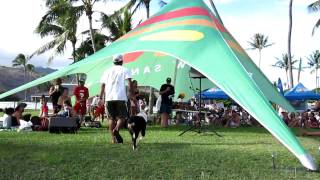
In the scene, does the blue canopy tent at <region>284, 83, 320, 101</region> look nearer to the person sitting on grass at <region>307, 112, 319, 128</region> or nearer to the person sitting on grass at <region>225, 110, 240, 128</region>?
the person sitting on grass at <region>307, 112, 319, 128</region>

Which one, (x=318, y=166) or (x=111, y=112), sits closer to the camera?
(x=318, y=166)

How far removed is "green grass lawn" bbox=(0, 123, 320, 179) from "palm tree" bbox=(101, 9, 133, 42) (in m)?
18.7

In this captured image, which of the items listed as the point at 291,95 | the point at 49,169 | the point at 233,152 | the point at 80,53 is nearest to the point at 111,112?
the point at 233,152

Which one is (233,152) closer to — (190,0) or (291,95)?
(190,0)

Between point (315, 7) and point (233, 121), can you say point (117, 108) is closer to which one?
point (233, 121)

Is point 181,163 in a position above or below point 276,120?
below

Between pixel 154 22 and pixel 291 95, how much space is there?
16247 millimetres

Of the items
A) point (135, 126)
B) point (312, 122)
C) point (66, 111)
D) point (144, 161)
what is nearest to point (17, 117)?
point (66, 111)

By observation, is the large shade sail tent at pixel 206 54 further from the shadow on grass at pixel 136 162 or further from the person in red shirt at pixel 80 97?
the person in red shirt at pixel 80 97

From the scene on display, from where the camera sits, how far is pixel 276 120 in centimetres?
686

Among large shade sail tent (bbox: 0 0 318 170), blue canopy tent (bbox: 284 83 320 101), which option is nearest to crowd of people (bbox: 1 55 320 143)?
large shade sail tent (bbox: 0 0 318 170)

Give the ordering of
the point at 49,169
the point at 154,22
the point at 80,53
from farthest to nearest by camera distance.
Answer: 1. the point at 80,53
2. the point at 154,22
3. the point at 49,169

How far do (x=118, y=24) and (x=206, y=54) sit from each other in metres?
24.0

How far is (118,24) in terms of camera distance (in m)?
32.0
